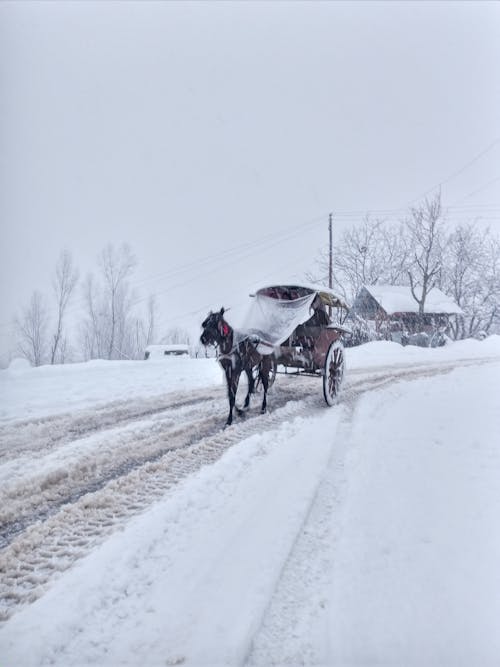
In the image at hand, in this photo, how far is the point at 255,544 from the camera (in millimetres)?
1958

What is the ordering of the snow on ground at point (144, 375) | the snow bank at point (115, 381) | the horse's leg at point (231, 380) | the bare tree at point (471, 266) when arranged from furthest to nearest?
1. the snow on ground at point (144, 375)
2. the snow bank at point (115, 381)
3. the horse's leg at point (231, 380)
4. the bare tree at point (471, 266)

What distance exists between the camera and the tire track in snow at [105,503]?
176cm

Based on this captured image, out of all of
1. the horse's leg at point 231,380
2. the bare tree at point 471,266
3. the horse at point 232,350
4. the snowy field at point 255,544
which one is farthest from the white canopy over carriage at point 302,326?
the snowy field at point 255,544

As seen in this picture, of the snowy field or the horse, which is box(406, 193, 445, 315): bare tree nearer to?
the snowy field

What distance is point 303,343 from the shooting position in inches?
216

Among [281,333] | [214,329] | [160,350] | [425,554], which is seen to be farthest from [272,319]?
[425,554]

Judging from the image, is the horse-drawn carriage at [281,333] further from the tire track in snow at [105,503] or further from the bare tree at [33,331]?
the bare tree at [33,331]

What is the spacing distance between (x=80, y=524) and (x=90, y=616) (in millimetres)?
976

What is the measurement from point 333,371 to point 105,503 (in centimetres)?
434

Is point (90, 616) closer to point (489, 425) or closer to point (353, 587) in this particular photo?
point (353, 587)

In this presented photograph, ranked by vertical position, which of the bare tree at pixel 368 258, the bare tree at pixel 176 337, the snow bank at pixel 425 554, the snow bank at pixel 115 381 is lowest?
the snow bank at pixel 425 554

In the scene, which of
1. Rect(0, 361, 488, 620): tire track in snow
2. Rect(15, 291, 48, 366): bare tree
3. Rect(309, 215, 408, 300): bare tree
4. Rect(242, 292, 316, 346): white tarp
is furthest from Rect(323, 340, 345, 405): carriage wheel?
Rect(15, 291, 48, 366): bare tree

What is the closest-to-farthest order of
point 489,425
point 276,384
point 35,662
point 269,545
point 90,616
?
point 35,662, point 90,616, point 269,545, point 489,425, point 276,384

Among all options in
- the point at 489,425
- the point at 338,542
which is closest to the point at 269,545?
the point at 338,542
